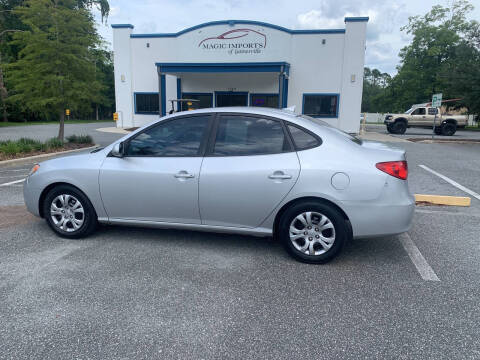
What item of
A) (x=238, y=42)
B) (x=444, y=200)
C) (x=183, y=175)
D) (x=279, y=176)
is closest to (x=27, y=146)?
(x=183, y=175)

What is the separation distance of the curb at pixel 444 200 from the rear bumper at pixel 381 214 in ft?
10.5

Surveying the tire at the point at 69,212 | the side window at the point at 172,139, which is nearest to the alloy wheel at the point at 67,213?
the tire at the point at 69,212

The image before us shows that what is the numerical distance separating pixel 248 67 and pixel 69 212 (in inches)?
695

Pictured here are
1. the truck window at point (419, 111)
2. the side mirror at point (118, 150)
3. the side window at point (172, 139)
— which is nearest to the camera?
the side window at point (172, 139)

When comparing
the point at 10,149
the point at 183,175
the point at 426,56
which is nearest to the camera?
the point at 183,175

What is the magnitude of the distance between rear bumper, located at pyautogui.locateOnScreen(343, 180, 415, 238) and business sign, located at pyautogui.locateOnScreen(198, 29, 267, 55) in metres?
21.0

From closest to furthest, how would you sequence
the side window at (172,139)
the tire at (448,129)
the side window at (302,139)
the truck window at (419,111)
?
the side window at (302,139), the side window at (172,139), the tire at (448,129), the truck window at (419,111)

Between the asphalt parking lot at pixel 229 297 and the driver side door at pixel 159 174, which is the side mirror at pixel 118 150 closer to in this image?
the driver side door at pixel 159 174

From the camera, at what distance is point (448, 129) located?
26250 mm

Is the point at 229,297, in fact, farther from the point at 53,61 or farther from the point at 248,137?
the point at 53,61

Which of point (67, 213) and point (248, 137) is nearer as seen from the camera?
point (248, 137)

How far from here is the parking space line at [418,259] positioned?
3.83 meters

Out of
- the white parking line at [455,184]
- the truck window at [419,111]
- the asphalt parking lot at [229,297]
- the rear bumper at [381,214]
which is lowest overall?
the asphalt parking lot at [229,297]

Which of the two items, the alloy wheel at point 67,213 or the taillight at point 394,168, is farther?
the alloy wheel at point 67,213
